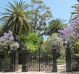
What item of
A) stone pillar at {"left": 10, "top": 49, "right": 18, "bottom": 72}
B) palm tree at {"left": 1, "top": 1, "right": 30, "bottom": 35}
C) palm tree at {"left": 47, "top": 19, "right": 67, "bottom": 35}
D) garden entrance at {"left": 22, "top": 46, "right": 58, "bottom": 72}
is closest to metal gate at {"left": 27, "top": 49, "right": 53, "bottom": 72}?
garden entrance at {"left": 22, "top": 46, "right": 58, "bottom": 72}

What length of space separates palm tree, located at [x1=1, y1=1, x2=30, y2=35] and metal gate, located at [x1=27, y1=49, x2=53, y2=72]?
1168 centimetres

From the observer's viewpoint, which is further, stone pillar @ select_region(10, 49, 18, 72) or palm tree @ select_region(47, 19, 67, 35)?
palm tree @ select_region(47, 19, 67, 35)

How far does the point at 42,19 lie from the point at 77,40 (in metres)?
29.1

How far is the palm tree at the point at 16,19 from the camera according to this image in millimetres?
45719

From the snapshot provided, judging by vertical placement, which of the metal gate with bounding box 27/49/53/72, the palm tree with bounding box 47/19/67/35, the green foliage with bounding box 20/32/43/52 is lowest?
the metal gate with bounding box 27/49/53/72

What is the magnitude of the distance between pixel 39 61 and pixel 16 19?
14265mm

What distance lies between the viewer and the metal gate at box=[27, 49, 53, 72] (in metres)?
33.2

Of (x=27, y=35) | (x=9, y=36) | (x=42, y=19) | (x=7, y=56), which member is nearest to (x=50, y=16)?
(x=42, y=19)

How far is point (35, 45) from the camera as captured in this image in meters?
48.5

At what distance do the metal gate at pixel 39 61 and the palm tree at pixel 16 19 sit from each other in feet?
38.3

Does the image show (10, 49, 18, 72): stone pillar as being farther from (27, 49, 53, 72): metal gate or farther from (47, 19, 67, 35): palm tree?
(47, 19, 67, 35): palm tree

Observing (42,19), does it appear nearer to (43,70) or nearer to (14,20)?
(14,20)

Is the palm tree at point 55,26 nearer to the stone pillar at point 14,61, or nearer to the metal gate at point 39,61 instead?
the metal gate at point 39,61

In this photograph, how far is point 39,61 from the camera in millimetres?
33562
